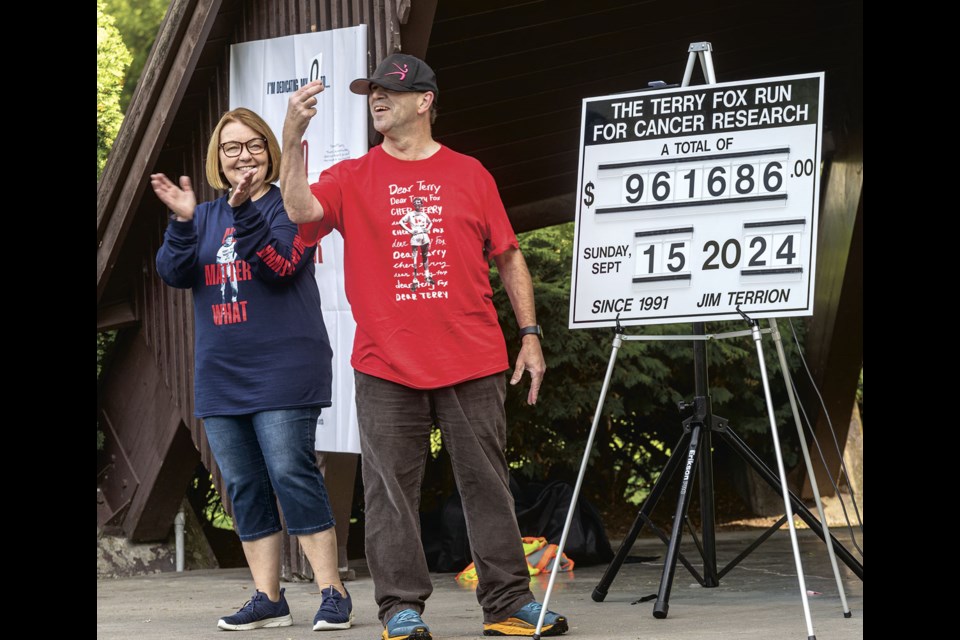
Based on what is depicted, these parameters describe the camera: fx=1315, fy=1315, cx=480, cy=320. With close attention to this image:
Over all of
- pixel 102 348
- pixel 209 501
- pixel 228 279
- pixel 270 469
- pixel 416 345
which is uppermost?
pixel 228 279

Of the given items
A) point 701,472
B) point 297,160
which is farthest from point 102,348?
point 297,160

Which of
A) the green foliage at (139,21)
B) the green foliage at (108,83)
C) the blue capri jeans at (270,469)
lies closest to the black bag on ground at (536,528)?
the blue capri jeans at (270,469)

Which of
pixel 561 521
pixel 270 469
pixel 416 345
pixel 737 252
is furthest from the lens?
pixel 561 521

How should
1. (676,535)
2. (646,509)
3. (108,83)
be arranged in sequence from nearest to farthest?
(676,535), (646,509), (108,83)

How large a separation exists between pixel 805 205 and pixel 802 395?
18.9 ft

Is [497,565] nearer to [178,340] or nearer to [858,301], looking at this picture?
[178,340]

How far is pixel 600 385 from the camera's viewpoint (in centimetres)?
938

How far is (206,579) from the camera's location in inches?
275

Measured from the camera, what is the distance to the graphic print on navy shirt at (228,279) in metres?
4.62

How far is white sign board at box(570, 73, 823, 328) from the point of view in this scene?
185 inches

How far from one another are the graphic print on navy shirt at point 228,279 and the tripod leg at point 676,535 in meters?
1.75

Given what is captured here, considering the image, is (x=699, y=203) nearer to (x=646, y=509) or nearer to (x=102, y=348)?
(x=646, y=509)

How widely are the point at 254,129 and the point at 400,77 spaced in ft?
2.27

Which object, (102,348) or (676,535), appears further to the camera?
(102,348)
